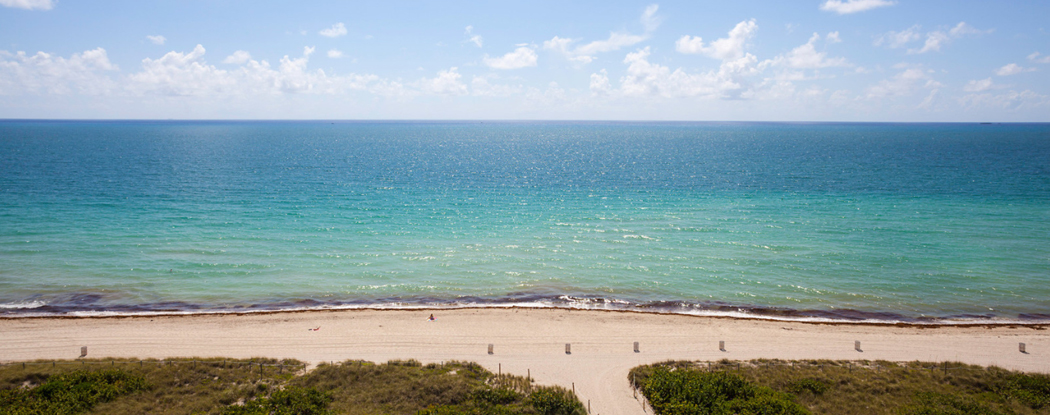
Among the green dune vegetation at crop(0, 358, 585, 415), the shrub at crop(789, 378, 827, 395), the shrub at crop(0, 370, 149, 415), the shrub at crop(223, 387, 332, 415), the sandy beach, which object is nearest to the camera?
the shrub at crop(0, 370, 149, 415)

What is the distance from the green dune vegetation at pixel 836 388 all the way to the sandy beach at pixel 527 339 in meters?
1.49

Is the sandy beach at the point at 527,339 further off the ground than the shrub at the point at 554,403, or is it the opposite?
the sandy beach at the point at 527,339

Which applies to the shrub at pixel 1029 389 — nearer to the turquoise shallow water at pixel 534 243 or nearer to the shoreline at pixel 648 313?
the shoreline at pixel 648 313

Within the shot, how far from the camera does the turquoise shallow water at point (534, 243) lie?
40.8 meters

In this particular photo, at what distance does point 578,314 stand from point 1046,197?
79578 mm

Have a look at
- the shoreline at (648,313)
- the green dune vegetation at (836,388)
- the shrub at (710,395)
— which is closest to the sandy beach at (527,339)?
the shoreline at (648,313)

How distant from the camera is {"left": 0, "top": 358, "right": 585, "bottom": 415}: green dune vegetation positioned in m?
24.3

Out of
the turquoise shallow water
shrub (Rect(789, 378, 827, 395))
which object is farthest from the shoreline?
shrub (Rect(789, 378, 827, 395))

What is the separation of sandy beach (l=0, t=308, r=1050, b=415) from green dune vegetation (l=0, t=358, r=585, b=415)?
192 cm

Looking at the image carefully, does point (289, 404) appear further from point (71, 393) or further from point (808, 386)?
point (808, 386)

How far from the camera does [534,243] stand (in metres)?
55.2

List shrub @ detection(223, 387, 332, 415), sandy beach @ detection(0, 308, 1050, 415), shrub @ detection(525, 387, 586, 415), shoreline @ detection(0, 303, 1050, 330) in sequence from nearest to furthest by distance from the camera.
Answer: shrub @ detection(223, 387, 332, 415), shrub @ detection(525, 387, 586, 415), sandy beach @ detection(0, 308, 1050, 415), shoreline @ detection(0, 303, 1050, 330)

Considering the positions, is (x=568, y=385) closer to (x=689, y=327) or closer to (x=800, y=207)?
(x=689, y=327)

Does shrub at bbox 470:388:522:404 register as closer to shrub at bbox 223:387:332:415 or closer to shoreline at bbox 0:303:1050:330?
shrub at bbox 223:387:332:415
